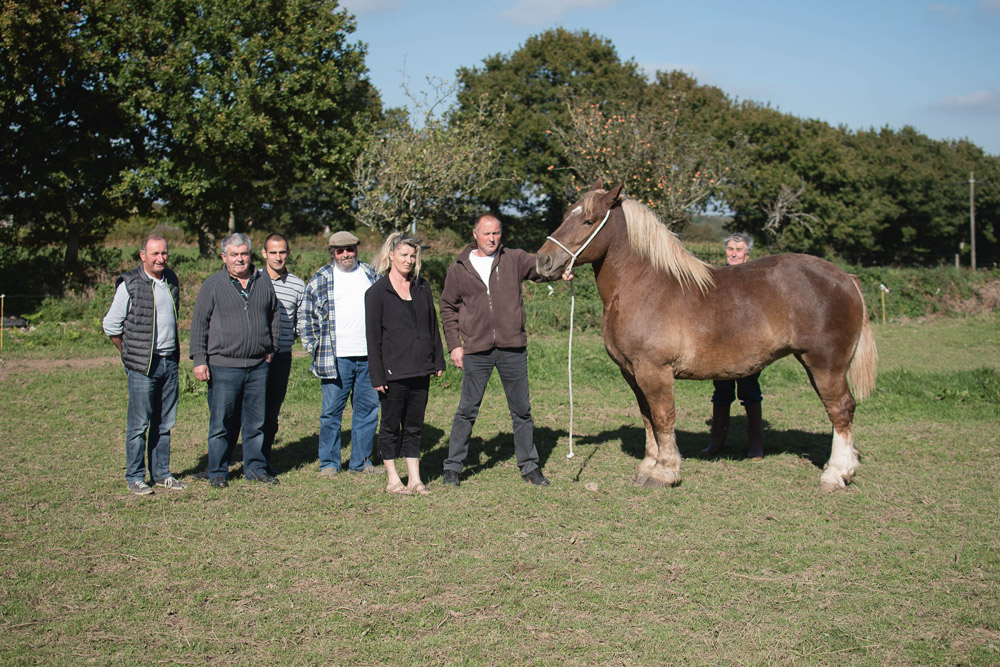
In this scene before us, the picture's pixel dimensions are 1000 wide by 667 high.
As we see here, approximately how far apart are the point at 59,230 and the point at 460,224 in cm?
2105

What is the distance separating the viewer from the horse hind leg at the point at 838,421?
5.90 metres

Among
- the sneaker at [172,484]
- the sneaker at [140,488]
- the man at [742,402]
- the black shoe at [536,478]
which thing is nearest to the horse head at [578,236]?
A: the black shoe at [536,478]

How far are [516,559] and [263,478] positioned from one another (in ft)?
8.85

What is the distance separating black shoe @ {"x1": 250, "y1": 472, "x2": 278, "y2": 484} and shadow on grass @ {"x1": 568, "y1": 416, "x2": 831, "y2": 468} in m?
3.08

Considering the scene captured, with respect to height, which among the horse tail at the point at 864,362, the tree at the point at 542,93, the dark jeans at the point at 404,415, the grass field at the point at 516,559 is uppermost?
the tree at the point at 542,93

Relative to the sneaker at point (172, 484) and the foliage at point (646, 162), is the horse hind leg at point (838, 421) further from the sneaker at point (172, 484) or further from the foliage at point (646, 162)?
the foliage at point (646, 162)

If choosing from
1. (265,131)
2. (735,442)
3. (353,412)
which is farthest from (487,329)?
(265,131)

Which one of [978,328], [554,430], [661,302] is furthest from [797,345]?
[978,328]

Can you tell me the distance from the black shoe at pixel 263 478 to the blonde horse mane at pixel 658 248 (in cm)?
348

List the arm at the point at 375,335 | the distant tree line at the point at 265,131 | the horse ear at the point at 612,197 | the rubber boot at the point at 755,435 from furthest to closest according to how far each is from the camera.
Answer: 1. the distant tree line at the point at 265,131
2. the rubber boot at the point at 755,435
3. the horse ear at the point at 612,197
4. the arm at the point at 375,335

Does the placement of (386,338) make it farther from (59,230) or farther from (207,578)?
(59,230)

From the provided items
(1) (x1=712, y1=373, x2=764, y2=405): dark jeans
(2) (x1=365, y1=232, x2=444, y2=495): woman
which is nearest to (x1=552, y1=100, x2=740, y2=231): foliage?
(1) (x1=712, y1=373, x2=764, y2=405): dark jeans

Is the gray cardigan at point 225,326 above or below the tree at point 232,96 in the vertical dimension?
below

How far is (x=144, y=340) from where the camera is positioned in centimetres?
573
